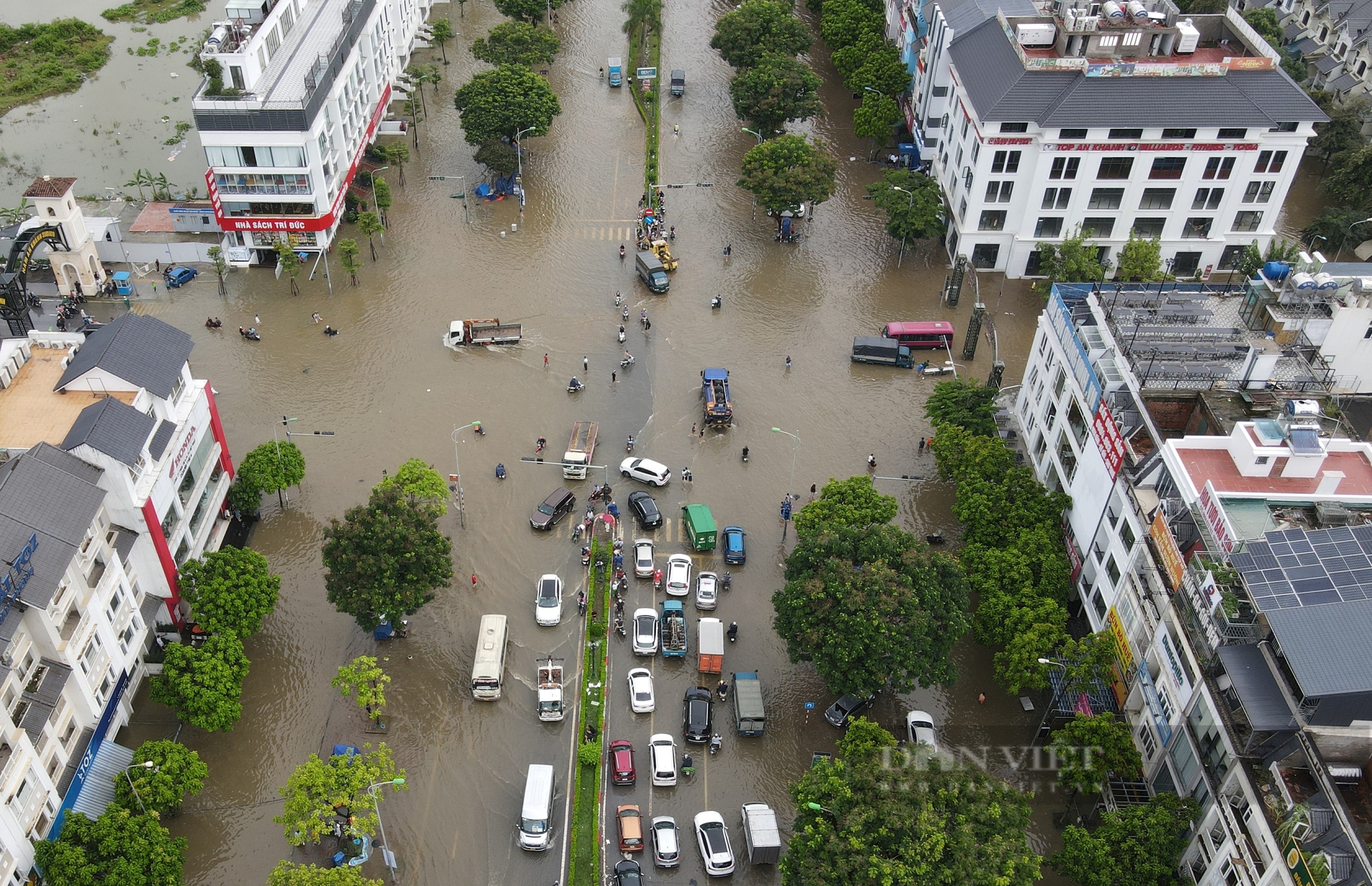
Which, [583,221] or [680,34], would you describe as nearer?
[583,221]

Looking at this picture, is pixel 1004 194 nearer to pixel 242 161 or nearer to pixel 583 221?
pixel 583 221

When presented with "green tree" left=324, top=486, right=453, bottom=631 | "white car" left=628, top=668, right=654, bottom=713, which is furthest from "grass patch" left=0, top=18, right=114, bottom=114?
"white car" left=628, top=668, right=654, bottom=713

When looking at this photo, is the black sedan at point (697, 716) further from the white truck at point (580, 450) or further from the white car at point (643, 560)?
the white truck at point (580, 450)

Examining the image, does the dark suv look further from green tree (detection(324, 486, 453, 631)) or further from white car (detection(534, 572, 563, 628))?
green tree (detection(324, 486, 453, 631))

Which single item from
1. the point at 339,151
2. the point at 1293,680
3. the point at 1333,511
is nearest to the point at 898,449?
the point at 1333,511

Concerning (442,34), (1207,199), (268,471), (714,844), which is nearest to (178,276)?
(268,471)

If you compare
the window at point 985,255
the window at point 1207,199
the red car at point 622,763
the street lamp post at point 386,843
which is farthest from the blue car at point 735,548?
the window at point 1207,199

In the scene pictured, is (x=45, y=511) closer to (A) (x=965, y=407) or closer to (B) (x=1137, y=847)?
(B) (x=1137, y=847)
